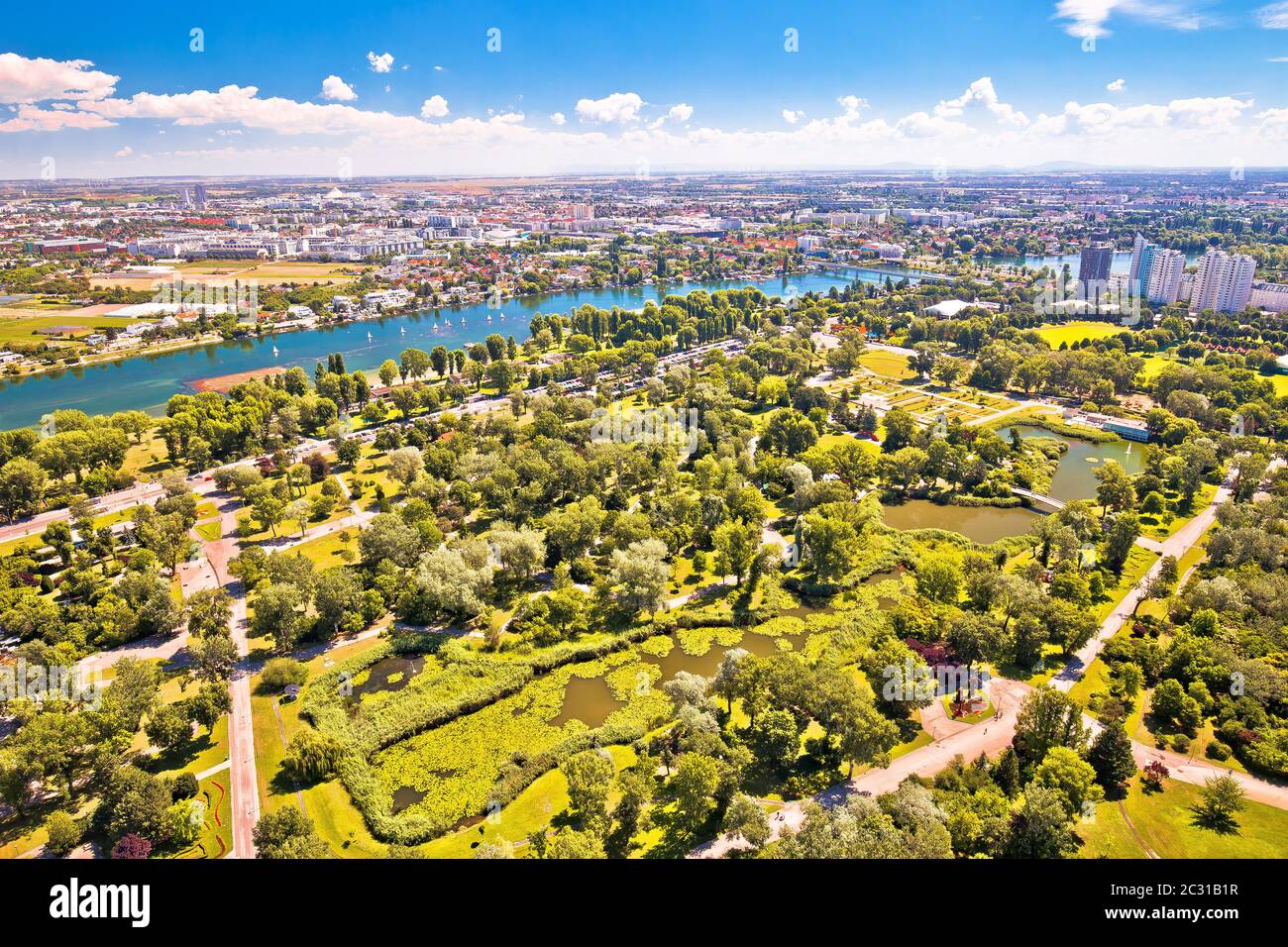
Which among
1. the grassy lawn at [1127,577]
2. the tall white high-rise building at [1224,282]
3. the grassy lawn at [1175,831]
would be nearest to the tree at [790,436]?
the grassy lawn at [1127,577]

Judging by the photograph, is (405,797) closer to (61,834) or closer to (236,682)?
(61,834)

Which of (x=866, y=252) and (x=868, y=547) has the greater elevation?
(x=866, y=252)

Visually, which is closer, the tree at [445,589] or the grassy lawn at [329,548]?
the tree at [445,589]

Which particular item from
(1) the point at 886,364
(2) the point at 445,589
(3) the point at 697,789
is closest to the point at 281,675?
(2) the point at 445,589

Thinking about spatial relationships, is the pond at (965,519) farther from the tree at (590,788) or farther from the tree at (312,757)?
the tree at (312,757)
